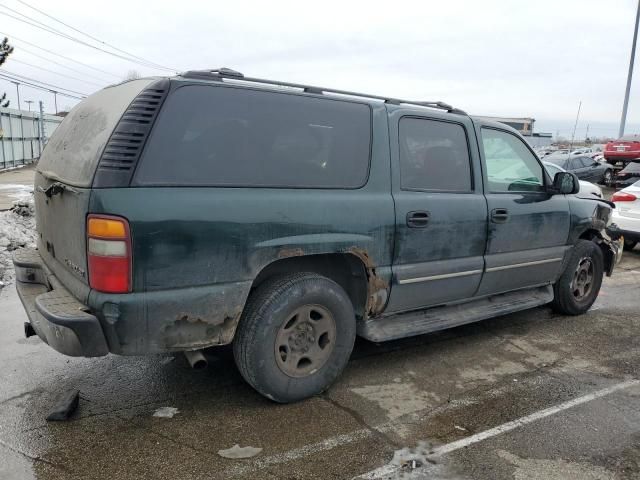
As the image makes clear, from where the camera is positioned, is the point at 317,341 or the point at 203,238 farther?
the point at 317,341

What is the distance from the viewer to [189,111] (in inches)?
117

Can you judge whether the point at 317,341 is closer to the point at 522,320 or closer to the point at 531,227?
the point at 531,227

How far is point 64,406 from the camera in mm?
3229

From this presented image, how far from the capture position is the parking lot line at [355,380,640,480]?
9.11 feet

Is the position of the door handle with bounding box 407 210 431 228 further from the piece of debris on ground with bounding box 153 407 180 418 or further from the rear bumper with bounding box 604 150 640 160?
the rear bumper with bounding box 604 150 640 160

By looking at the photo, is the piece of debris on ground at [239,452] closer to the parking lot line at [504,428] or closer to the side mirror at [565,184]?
the parking lot line at [504,428]

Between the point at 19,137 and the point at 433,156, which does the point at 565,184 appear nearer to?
the point at 433,156

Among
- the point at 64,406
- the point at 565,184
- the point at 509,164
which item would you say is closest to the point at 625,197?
the point at 565,184

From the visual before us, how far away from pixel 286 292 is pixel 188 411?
99 centimetres

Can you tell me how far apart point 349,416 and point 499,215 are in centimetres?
211

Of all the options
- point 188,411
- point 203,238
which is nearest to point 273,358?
point 188,411

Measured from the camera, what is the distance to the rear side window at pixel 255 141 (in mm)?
2898

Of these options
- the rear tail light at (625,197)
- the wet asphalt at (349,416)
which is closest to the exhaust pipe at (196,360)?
the wet asphalt at (349,416)

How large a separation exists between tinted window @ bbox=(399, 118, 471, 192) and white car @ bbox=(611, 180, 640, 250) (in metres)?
5.78
